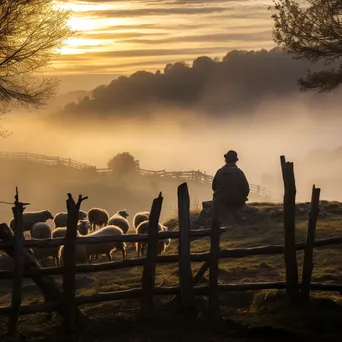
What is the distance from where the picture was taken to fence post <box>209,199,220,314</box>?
12234 mm

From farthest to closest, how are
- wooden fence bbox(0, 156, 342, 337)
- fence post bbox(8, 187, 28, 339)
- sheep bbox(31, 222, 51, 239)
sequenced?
sheep bbox(31, 222, 51, 239) → wooden fence bbox(0, 156, 342, 337) → fence post bbox(8, 187, 28, 339)

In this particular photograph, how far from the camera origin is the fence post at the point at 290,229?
41.4ft

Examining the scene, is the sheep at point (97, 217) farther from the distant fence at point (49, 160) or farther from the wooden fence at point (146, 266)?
the distant fence at point (49, 160)

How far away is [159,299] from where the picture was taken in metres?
13.2

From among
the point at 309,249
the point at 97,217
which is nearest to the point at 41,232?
the point at 97,217

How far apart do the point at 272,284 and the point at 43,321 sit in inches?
155

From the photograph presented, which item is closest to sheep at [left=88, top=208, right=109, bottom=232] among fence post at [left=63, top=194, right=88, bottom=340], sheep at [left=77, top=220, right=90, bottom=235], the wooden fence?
sheep at [left=77, top=220, right=90, bottom=235]

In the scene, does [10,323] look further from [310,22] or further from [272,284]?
[310,22]

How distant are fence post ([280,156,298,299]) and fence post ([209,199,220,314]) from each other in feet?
4.07

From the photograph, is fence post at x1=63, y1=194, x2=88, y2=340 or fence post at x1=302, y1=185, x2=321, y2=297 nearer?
fence post at x1=63, y1=194, x2=88, y2=340

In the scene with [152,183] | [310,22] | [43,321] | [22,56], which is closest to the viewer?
[43,321]

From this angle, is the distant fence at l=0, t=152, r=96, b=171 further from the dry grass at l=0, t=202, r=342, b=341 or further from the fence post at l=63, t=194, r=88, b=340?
the fence post at l=63, t=194, r=88, b=340

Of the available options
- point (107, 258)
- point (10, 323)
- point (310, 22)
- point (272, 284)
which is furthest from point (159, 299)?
point (310, 22)

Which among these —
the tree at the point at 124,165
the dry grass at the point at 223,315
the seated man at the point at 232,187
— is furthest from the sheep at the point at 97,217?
the tree at the point at 124,165
